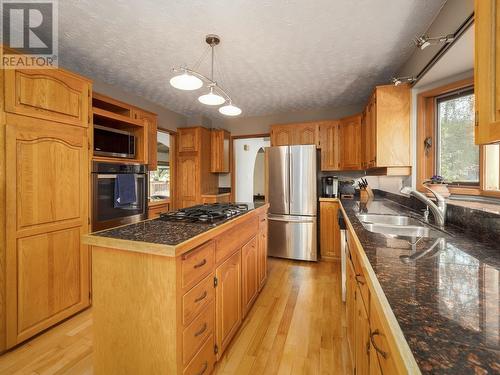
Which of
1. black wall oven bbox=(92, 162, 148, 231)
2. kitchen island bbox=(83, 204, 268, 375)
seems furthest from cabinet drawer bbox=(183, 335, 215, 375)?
black wall oven bbox=(92, 162, 148, 231)

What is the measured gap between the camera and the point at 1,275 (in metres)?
1.53

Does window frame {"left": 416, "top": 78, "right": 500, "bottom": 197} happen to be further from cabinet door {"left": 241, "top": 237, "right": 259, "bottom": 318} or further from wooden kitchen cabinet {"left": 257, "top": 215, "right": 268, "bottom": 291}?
cabinet door {"left": 241, "top": 237, "right": 259, "bottom": 318}

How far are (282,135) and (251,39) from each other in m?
2.06

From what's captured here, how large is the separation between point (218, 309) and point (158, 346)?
1.39 feet

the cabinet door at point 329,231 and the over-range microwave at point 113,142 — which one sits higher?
the over-range microwave at point 113,142

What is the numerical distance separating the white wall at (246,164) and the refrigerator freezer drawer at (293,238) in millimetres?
1537

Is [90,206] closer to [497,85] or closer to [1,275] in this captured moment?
[1,275]

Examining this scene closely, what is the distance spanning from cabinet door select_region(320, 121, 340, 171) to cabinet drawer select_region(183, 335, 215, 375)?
3124mm

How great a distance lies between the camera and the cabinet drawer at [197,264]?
43.3 inches

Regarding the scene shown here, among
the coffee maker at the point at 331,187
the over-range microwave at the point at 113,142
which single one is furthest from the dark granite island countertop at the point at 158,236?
the coffee maker at the point at 331,187

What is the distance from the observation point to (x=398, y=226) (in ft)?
5.25

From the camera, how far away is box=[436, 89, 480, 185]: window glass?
1788mm

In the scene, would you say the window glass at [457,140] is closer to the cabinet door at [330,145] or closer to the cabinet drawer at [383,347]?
the cabinet door at [330,145]

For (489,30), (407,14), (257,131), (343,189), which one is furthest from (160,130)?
(489,30)
